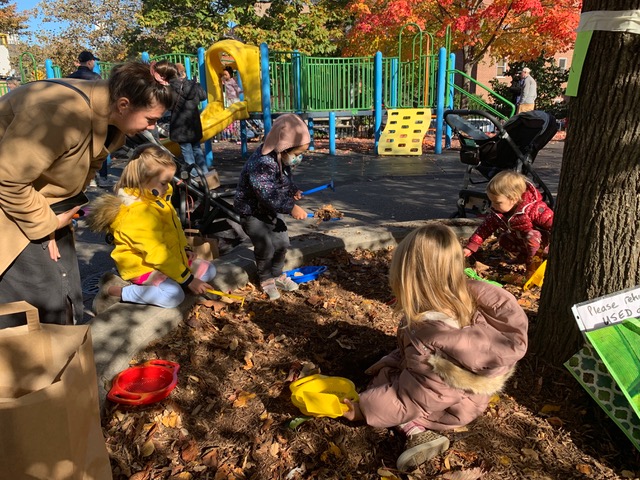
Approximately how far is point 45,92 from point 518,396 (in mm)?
2620

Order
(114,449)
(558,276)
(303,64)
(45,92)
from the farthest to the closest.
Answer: (303,64) < (558,276) < (114,449) < (45,92)

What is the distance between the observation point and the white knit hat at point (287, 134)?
12.3ft

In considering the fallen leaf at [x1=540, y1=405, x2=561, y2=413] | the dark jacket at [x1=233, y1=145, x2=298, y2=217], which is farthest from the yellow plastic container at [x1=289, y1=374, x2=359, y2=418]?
the dark jacket at [x1=233, y1=145, x2=298, y2=217]

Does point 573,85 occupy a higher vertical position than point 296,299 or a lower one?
higher

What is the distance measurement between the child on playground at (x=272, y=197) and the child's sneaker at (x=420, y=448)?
5.90 feet

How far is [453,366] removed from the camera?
223 cm

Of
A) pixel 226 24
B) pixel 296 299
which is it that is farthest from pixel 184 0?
pixel 296 299

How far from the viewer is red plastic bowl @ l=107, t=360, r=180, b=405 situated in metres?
2.46

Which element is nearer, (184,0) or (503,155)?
(503,155)

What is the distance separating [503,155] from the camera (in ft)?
18.6

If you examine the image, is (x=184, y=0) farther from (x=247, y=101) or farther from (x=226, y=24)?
(x=247, y=101)

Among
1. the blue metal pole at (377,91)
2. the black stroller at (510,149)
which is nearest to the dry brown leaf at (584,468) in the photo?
the black stroller at (510,149)

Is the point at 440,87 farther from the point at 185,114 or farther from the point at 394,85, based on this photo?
the point at 185,114

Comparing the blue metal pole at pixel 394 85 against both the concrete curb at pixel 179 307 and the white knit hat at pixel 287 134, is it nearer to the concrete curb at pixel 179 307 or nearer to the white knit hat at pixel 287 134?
the concrete curb at pixel 179 307
